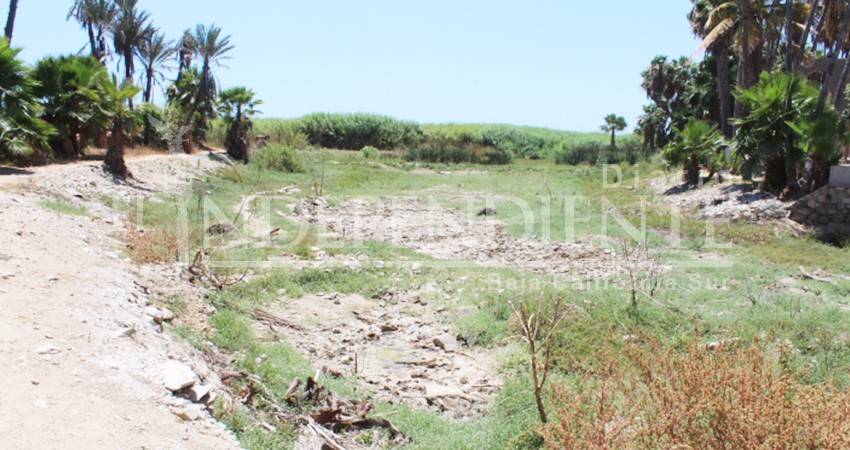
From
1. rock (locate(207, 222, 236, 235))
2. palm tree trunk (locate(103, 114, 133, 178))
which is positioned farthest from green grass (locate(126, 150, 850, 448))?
palm tree trunk (locate(103, 114, 133, 178))

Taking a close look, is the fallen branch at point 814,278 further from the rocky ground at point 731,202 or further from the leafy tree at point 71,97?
the leafy tree at point 71,97

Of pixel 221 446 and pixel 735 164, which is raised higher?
pixel 735 164

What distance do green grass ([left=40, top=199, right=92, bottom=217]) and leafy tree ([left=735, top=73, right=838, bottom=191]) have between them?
13647 mm

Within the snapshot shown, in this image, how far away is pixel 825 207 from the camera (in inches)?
506

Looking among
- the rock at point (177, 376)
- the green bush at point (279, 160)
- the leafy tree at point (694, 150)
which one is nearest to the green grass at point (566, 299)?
the rock at point (177, 376)

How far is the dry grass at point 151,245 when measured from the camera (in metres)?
8.20

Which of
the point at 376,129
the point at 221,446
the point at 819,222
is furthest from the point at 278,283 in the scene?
the point at 376,129

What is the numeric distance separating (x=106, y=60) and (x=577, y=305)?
2782 centimetres

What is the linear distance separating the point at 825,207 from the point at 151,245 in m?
12.5

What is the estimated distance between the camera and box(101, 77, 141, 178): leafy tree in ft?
48.3

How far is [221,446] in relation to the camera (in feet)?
13.0

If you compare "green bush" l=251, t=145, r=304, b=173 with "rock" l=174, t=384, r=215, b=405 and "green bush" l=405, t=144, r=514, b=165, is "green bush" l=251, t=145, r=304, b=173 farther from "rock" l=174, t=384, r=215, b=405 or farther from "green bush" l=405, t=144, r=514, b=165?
"rock" l=174, t=384, r=215, b=405

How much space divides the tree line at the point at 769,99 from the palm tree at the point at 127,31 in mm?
23281

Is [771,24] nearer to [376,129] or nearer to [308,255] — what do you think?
[308,255]
